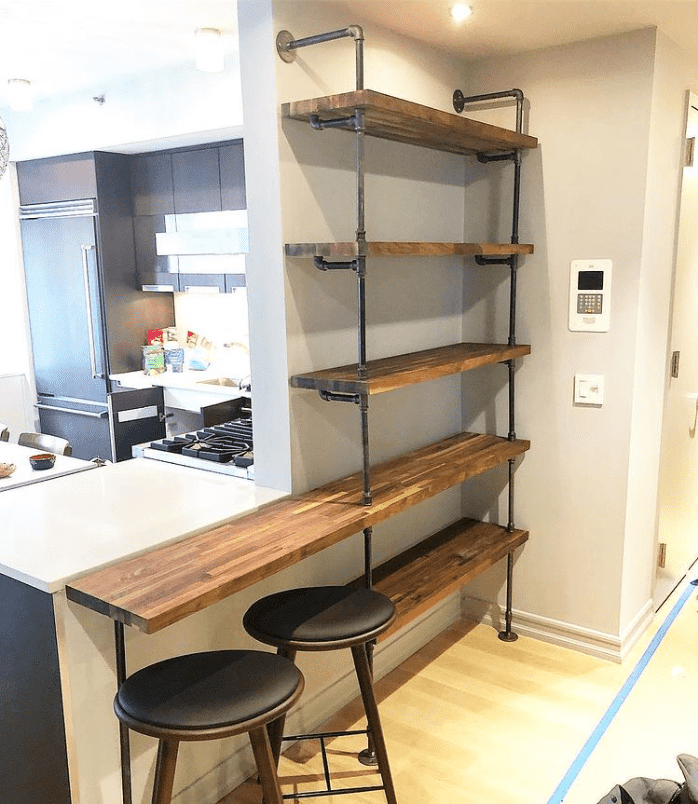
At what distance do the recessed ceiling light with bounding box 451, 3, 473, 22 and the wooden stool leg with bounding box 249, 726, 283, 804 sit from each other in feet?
6.78

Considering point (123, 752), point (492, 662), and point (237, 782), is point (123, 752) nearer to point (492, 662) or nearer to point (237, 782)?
point (237, 782)

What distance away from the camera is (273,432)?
2348mm

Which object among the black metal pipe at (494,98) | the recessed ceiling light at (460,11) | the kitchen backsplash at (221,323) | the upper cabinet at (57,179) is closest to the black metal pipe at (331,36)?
the recessed ceiling light at (460,11)

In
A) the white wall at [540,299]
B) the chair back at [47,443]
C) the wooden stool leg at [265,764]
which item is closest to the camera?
the wooden stool leg at [265,764]

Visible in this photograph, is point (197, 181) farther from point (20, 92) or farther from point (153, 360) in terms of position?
point (153, 360)

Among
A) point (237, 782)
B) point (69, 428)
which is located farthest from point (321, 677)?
point (69, 428)

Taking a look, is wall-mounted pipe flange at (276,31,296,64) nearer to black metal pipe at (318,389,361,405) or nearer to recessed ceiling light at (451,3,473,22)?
recessed ceiling light at (451,3,473,22)

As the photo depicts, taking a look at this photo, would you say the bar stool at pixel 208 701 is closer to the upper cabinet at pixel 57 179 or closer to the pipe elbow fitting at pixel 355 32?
the pipe elbow fitting at pixel 355 32

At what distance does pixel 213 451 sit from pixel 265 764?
4.25ft

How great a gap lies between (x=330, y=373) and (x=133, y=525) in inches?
28.8

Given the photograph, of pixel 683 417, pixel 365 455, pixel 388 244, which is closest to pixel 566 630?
pixel 683 417

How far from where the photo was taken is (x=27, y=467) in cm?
325

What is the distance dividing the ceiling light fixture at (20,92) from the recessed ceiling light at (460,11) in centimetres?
257

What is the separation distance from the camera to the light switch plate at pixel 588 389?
9.25 ft
